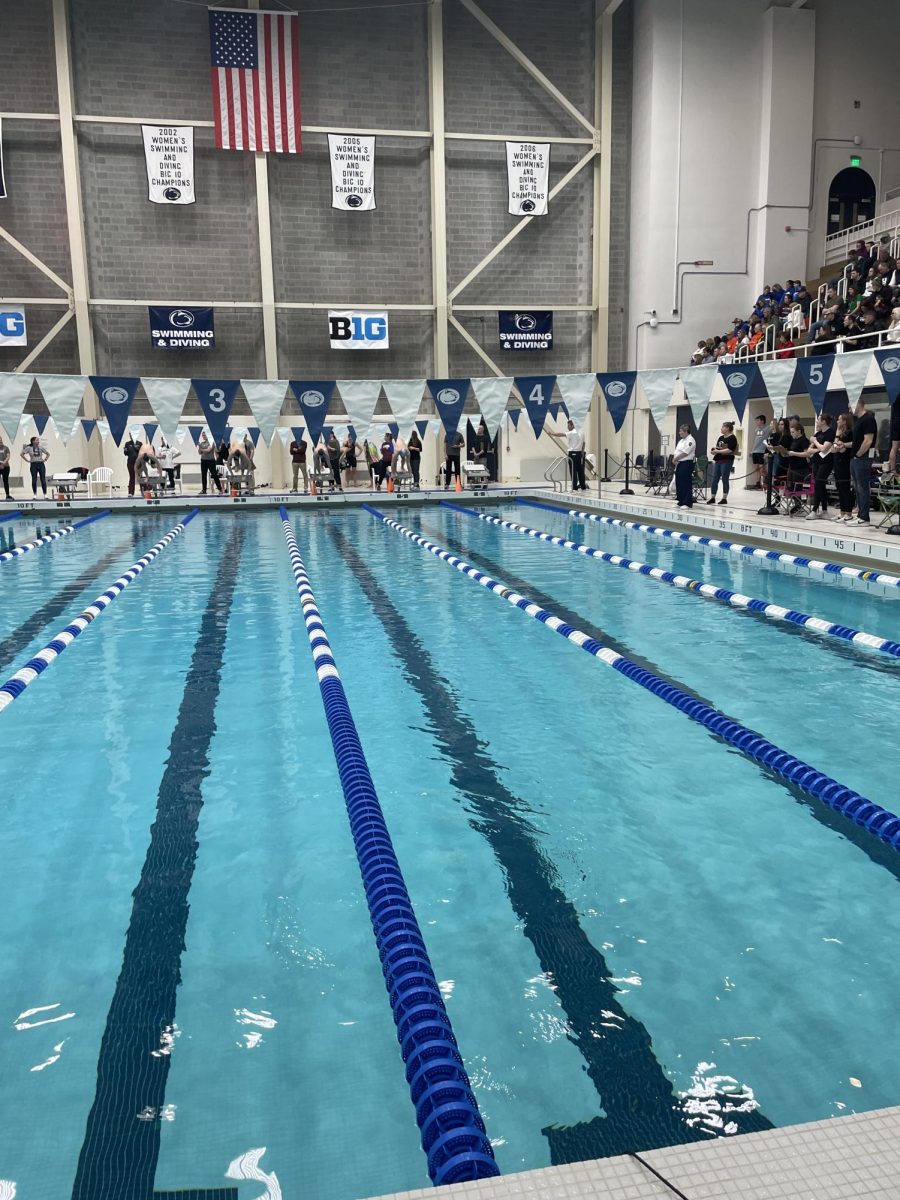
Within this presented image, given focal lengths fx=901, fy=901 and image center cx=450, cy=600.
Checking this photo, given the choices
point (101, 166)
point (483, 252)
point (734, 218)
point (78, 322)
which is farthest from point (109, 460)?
point (734, 218)

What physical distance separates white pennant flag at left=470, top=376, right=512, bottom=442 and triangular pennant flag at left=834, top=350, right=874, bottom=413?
183 inches

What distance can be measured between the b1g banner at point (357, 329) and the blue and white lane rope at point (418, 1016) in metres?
17.5

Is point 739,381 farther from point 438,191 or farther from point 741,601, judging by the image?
point 438,191

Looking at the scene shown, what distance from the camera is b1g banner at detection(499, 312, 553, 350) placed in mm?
20312

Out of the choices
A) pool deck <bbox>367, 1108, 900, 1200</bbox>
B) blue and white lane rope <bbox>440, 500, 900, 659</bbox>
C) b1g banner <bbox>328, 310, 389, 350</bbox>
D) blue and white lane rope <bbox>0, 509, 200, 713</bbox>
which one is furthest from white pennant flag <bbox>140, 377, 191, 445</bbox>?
pool deck <bbox>367, 1108, 900, 1200</bbox>

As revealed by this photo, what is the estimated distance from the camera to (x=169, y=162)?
60.3 ft

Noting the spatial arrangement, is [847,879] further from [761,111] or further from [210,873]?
[761,111]

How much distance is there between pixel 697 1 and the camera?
61.9 feet

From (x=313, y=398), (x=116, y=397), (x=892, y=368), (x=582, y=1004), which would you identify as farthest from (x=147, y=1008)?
(x=116, y=397)

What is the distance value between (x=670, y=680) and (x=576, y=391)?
8344 mm

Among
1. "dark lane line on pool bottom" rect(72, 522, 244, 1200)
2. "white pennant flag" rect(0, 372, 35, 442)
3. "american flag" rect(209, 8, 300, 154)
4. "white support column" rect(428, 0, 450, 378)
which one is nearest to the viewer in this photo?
"dark lane line on pool bottom" rect(72, 522, 244, 1200)

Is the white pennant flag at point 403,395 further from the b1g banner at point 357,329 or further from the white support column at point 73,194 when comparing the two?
the white support column at point 73,194

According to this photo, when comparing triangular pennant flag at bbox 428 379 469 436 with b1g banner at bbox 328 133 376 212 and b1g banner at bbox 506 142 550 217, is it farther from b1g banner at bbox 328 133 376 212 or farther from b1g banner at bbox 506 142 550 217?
b1g banner at bbox 506 142 550 217

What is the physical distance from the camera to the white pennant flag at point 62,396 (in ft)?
38.8
